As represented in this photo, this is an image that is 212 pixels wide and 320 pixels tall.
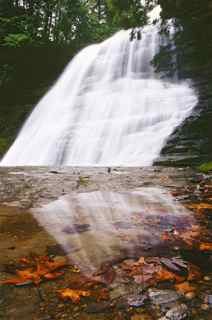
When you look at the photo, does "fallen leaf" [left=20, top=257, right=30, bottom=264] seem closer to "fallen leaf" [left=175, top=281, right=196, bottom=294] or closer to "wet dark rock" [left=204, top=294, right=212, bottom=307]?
"fallen leaf" [left=175, top=281, right=196, bottom=294]

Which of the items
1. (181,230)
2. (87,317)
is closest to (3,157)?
(181,230)

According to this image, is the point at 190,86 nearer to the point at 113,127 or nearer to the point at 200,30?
the point at 113,127

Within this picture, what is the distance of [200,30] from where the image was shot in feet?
29.5

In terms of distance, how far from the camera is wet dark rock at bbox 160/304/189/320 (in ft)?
5.48

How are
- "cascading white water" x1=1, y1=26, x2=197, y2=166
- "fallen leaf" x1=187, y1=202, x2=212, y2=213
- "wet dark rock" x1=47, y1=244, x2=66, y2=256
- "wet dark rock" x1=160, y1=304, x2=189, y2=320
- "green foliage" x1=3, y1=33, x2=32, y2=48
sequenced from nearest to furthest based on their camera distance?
"wet dark rock" x1=160, y1=304, x2=189, y2=320 < "wet dark rock" x1=47, y1=244, x2=66, y2=256 < "fallen leaf" x1=187, y1=202, x2=212, y2=213 < "cascading white water" x1=1, y1=26, x2=197, y2=166 < "green foliage" x1=3, y1=33, x2=32, y2=48

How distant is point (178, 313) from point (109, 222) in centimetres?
191

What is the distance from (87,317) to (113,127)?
12.8 m

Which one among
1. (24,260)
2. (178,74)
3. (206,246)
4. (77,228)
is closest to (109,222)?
(77,228)

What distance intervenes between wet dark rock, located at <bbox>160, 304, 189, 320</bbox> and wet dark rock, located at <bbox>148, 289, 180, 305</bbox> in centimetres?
8

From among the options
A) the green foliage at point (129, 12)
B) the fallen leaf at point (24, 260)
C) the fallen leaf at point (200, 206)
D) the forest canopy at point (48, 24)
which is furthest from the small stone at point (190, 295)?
the forest canopy at point (48, 24)

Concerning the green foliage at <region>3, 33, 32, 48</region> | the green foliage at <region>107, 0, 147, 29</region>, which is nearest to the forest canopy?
the green foliage at <region>3, 33, 32, 48</region>

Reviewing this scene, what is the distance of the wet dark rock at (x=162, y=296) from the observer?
6.00 feet

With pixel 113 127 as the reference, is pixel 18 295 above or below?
above

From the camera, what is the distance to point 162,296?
1.89 metres
